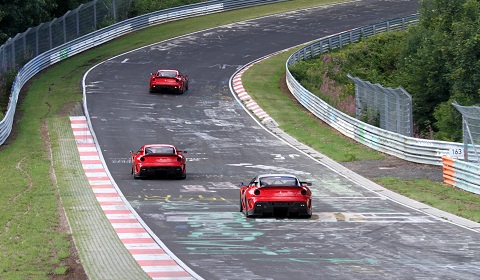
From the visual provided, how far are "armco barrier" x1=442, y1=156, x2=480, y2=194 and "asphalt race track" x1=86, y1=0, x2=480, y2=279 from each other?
3.13 meters

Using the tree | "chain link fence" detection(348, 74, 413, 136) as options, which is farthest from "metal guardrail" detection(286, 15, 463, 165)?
the tree

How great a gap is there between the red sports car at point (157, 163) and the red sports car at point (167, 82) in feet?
67.5

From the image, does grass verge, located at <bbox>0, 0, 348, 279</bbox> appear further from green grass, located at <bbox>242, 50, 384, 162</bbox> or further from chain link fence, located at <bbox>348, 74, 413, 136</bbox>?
chain link fence, located at <bbox>348, 74, 413, 136</bbox>

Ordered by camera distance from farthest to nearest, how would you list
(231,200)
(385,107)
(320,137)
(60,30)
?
(60,30), (320,137), (385,107), (231,200)

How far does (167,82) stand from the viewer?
51.3 metres

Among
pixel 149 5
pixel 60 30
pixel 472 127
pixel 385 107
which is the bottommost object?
pixel 385 107

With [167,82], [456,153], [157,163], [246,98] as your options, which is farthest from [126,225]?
[167,82]

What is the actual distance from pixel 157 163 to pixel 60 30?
35409 millimetres

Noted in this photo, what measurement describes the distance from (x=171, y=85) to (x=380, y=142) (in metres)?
17.0

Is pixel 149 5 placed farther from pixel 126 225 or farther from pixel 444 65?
pixel 126 225

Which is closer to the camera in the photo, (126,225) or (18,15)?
(126,225)

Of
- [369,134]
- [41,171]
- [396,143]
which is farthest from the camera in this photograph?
[369,134]

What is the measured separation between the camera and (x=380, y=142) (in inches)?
1474

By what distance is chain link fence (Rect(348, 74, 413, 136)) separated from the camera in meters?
35.9
